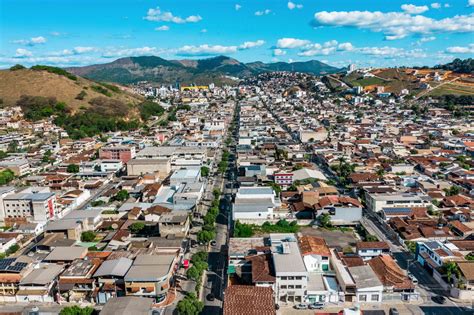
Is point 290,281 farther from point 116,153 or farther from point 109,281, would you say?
point 116,153

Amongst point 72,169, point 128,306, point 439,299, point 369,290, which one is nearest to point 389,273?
point 369,290

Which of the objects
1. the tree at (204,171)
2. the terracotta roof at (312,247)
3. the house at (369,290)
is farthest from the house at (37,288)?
the tree at (204,171)

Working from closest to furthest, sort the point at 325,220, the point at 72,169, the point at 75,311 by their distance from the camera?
the point at 75,311
the point at 325,220
the point at 72,169

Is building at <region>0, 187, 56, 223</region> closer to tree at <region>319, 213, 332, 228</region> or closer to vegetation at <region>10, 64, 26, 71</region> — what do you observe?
tree at <region>319, 213, 332, 228</region>

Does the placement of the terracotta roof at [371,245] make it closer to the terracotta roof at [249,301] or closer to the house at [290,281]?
the house at [290,281]

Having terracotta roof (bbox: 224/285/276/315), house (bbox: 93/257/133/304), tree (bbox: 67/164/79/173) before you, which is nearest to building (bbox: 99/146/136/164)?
tree (bbox: 67/164/79/173)

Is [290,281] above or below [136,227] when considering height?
below
